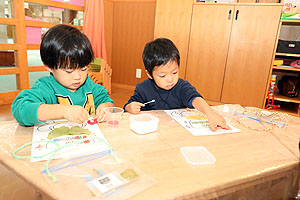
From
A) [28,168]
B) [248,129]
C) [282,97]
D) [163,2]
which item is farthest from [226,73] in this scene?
[28,168]

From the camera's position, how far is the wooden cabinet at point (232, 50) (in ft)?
9.37

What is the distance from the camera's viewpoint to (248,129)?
0.94 m

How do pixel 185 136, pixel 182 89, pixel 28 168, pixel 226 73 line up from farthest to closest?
pixel 226 73
pixel 182 89
pixel 185 136
pixel 28 168

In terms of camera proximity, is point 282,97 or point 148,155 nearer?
point 148,155

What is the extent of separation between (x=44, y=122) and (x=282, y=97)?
2.91 m

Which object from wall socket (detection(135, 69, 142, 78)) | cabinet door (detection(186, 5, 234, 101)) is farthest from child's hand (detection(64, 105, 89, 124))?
wall socket (detection(135, 69, 142, 78))

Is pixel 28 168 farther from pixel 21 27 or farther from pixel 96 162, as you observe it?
pixel 21 27

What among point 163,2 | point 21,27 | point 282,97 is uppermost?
point 163,2

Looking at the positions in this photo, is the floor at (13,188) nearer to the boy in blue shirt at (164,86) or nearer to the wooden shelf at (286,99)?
the boy in blue shirt at (164,86)

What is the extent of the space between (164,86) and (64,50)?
531 mm

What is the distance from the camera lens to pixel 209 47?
10.3 ft

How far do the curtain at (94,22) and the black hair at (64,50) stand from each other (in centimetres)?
258

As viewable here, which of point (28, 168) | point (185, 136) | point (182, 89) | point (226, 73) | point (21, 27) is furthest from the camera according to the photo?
point (226, 73)

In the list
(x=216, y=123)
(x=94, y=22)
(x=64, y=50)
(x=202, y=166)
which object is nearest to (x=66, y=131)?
(x=64, y=50)
